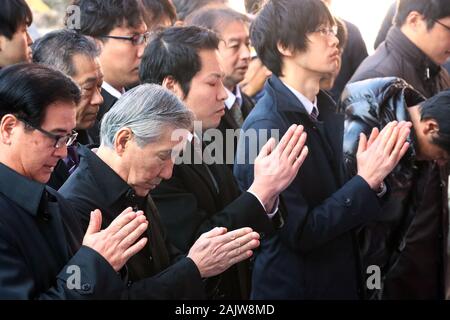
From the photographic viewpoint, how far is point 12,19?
315 centimetres

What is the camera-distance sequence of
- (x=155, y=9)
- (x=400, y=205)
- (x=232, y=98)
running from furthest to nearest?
(x=155, y=9) < (x=232, y=98) < (x=400, y=205)

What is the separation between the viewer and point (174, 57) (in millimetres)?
3053

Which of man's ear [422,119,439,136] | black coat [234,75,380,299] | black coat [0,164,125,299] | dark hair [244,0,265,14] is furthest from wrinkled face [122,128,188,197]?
dark hair [244,0,265,14]

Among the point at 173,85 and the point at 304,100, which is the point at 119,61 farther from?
the point at 304,100

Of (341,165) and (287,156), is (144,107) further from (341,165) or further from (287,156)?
(341,165)

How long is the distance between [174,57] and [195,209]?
59 cm

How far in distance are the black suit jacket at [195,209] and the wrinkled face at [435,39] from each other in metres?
1.33

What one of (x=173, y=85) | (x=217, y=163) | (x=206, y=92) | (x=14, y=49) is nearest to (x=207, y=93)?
(x=206, y=92)

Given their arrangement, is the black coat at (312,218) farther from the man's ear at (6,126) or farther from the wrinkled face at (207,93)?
the man's ear at (6,126)

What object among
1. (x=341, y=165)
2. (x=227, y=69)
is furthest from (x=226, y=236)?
(x=227, y=69)

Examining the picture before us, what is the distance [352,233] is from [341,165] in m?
0.24

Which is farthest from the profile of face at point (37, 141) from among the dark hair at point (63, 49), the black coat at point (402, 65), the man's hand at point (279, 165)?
the black coat at point (402, 65)

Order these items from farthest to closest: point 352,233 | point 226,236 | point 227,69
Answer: point 227,69 → point 352,233 → point 226,236

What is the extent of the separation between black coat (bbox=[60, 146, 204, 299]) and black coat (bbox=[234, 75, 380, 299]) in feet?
1.85
